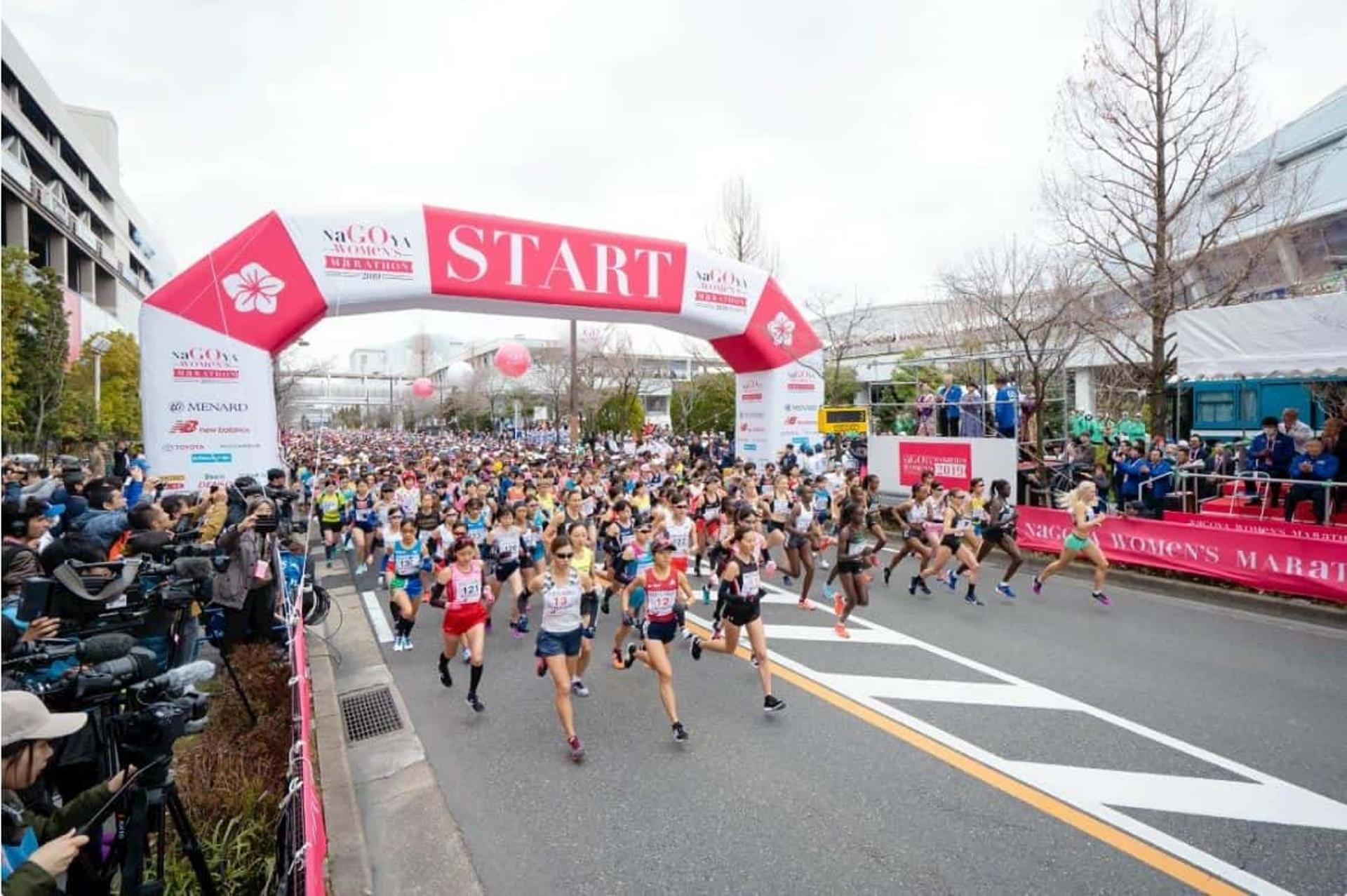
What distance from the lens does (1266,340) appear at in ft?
31.8

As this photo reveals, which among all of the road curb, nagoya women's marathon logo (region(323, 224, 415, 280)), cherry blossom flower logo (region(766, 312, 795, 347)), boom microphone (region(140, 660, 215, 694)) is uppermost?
nagoya women's marathon logo (region(323, 224, 415, 280))

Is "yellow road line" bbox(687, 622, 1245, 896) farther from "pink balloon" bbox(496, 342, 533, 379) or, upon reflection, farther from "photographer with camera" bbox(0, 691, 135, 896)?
"pink balloon" bbox(496, 342, 533, 379)

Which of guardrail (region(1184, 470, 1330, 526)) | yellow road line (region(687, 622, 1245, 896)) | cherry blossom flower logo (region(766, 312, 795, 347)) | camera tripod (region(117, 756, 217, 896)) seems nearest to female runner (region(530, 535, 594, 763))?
yellow road line (region(687, 622, 1245, 896))

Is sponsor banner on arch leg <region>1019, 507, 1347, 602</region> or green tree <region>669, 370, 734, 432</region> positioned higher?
green tree <region>669, 370, 734, 432</region>

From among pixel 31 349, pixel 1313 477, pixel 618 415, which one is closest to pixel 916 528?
pixel 1313 477

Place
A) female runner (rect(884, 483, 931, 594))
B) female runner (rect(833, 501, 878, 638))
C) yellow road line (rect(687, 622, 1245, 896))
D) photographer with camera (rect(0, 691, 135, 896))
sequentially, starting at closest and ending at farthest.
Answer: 1. photographer with camera (rect(0, 691, 135, 896))
2. yellow road line (rect(687, 622, 1245, 896))
3. female runner (rect(833, 501, 878, 638))
4. female runner (rect(884, 483, 931, 594))

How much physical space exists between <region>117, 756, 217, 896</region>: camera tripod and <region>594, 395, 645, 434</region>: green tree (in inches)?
1353

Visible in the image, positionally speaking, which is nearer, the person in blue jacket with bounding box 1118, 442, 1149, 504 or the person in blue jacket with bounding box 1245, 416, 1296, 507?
the person in blue jacket with bounding box 1245, 416, 1296, 507

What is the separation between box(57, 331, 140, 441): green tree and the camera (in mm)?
23062

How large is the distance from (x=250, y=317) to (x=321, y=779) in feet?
27.5

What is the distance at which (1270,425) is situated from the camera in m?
11.4

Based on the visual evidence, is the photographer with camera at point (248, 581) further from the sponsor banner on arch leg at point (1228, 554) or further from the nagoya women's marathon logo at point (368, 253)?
the sponsor banner on arch leg at point (1228, 554)

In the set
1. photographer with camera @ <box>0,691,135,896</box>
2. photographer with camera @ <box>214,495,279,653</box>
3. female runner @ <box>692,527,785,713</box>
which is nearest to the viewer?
photographer with camera @ <box>0,691,135,896</box>

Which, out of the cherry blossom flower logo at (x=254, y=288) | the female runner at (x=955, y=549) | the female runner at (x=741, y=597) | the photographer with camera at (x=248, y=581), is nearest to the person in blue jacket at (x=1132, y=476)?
the female runner at (x=955, y=549)
